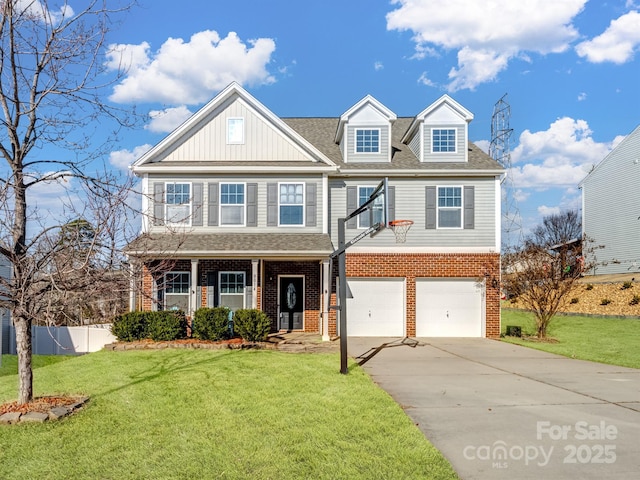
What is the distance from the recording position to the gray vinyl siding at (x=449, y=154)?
17078 millimetres

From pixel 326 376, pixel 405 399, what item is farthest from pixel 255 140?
pixel 405 399

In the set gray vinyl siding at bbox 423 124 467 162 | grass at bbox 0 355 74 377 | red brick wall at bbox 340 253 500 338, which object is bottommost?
grass at bbox 0 355 74 377

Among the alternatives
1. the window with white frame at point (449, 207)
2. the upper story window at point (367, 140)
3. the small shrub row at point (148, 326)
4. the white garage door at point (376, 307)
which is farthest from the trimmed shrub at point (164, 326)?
the window with white frame at point (449, 207)

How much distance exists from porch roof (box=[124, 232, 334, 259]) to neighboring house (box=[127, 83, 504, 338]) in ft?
0.49

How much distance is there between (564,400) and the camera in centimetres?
761

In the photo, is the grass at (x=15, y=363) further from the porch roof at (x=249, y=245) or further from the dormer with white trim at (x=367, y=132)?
the dormer with white trim at (x=367, y=132)

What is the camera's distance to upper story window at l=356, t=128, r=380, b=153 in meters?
17.3

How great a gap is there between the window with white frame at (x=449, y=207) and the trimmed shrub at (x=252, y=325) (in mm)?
7248

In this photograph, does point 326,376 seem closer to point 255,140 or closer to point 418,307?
point 418,307

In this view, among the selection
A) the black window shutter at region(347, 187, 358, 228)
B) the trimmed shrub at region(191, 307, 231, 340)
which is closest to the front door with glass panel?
the black window shutter at region(347, 187, 358, 228)

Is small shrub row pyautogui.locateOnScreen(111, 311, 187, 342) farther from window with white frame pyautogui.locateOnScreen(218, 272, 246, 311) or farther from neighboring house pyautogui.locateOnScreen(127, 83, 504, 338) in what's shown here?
window with white frame pyautogui.locateOnScreen(218, 272, 246, 311)

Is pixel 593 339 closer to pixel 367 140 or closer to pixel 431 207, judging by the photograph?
pixel 431 207

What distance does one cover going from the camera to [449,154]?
17.1 meters

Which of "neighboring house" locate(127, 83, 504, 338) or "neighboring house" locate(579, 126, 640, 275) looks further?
"neighboring house" locate(579, 126, 640, 275)
